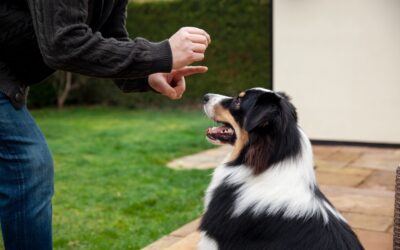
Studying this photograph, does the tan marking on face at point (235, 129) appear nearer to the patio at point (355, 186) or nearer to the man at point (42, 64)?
the man at point (42, 64)

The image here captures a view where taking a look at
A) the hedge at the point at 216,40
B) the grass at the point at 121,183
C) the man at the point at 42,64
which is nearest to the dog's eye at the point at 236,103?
the man at the point at 42,64

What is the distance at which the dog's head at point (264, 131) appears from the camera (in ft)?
7.62

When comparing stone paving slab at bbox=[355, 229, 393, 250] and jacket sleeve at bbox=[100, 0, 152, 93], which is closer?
jacket sleeve at bbox=[100, 0, 152, 93]

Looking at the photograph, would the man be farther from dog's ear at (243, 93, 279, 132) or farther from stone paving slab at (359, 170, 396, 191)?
stone paving slab at (359, 170, 396, 191)

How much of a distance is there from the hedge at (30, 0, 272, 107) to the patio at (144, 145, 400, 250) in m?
4.21

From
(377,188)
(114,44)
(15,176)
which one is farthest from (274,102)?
(377,188)

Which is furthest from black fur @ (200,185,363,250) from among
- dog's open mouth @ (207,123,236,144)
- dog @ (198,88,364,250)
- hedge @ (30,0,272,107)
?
hedge @ (30,0,272,107)

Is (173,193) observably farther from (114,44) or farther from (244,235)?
(114,44)

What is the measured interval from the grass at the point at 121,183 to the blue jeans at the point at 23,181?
1.61 metres

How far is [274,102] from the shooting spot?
237cm

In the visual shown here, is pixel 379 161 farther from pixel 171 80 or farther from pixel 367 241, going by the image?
pixel 171 80

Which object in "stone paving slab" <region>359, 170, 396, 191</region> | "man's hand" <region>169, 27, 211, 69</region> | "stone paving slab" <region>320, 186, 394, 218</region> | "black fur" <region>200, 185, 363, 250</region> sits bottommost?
"stone paving slab" <region>359, 170, 396, 191</region>

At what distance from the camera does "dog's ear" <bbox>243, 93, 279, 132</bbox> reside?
2.32 m

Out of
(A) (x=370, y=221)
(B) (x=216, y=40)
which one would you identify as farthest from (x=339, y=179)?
(B) (x=216, y=40)
